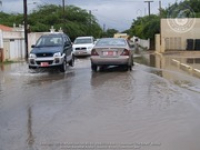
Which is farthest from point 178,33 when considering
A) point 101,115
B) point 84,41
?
point 101,115

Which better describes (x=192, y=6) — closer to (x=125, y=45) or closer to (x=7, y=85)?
(x=125, y=45)

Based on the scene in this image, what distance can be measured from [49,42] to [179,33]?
20360 mm

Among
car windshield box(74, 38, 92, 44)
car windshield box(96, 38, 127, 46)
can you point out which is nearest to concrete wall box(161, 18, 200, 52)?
car windshield box(74, 38, 92, 44)

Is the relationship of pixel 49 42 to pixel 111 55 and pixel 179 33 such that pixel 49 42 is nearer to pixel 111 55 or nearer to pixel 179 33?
pixel 111 55

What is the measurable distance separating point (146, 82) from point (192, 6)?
45719mm

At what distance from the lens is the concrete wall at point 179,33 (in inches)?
1505

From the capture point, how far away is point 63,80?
15.8 m

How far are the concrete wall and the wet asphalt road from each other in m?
23.5

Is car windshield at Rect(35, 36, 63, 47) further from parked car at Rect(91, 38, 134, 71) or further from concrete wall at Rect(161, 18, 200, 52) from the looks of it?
concrete wall at Rect(161, 18, 200, 52)

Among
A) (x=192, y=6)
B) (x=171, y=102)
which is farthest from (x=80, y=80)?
(x=192, y=6)

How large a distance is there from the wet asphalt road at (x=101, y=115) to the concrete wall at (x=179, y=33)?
77.0 ft

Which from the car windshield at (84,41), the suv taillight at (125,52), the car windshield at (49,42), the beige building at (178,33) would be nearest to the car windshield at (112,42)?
the suv taillight at (125,52)

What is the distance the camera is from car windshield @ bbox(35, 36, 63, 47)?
20.2 meters

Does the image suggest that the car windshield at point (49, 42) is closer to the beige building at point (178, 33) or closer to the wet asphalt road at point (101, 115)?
the wet asphalt road at point (101, 115)
